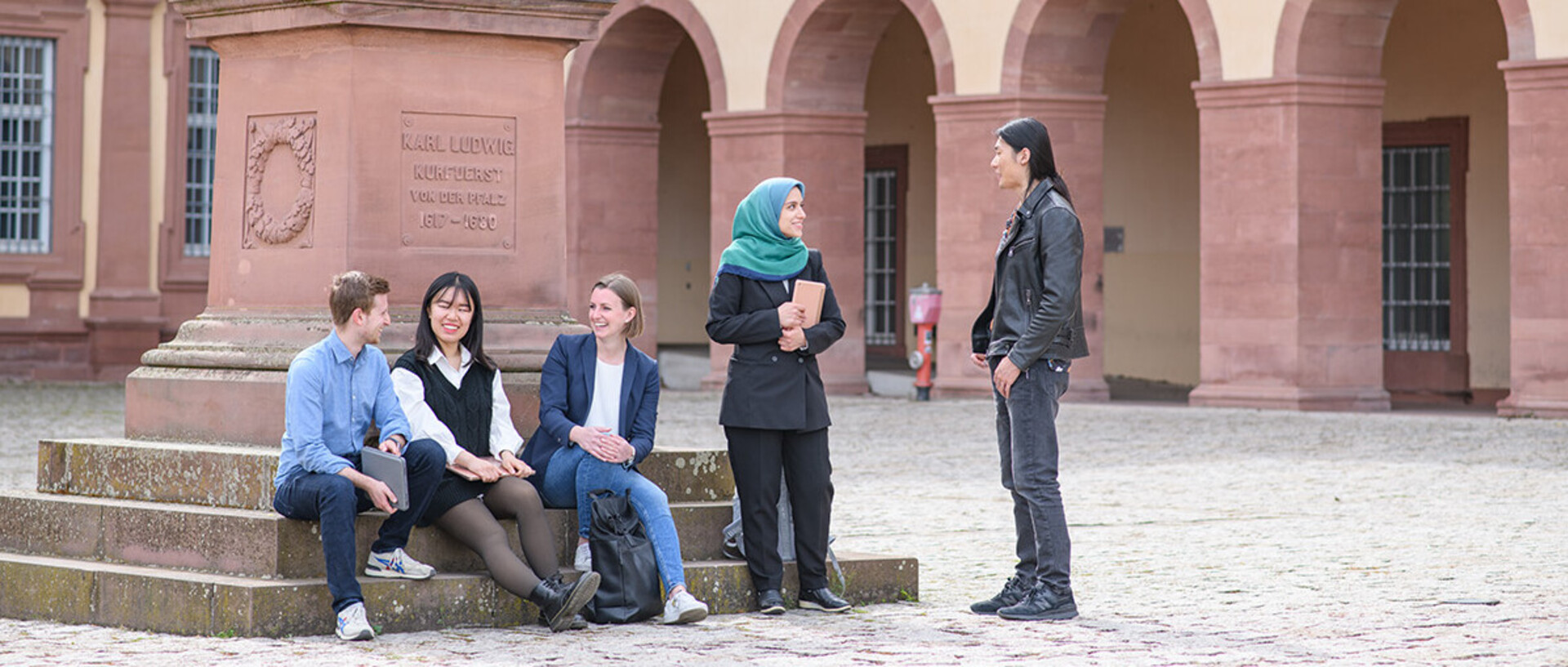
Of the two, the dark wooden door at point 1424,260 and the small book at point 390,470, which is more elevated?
the dark wooden door at point 1424,260

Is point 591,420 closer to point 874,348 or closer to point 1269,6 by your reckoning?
point 1269,6

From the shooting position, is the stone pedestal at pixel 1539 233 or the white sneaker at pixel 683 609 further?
the stone pedestal at pixel 1539 233

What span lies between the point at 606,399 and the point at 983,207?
13219mm

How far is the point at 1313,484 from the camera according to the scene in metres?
12.4

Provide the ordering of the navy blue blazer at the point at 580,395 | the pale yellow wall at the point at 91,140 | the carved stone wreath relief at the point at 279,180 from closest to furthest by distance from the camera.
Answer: the navy blue blazer at the point at 580,395 → the carved stone wreath relief at the point at 279,180 → the pale yellow wall at the point at 91,140

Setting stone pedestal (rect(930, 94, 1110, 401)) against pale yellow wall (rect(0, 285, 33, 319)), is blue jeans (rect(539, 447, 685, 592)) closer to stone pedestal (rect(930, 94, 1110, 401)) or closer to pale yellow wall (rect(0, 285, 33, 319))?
stone pedestal (rect(930, 94, 1110, 401))

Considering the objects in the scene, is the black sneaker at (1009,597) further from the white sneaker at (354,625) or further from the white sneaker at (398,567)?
the white sneaker at (354,625)

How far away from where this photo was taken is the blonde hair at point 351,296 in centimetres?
682

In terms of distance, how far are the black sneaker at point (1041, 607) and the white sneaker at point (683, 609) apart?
91cm

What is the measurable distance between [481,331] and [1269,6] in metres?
12.3

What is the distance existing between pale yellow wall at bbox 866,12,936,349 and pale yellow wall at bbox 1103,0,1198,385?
2413 mm

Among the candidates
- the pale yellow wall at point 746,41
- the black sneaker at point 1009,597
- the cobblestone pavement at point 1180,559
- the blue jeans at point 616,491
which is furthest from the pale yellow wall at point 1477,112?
the blue jeans at point 616,491

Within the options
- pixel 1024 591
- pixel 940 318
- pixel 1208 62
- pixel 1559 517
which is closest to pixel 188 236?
pixel 940 318

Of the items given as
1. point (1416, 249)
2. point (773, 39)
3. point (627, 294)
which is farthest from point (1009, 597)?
point (1416, 249)
